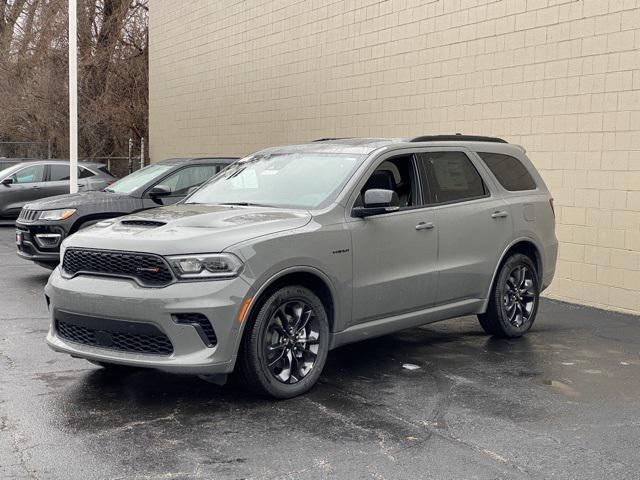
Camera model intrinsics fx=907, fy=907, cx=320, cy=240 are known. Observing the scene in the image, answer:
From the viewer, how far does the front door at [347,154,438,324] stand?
673cm

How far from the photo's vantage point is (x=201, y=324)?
5.74 m

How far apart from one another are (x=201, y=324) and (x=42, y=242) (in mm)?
6311

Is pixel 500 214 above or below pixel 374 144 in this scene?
below

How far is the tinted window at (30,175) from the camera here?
20.3 metres

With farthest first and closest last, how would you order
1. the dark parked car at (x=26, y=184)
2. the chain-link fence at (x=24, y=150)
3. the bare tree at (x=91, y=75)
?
1. the chain-link fence at (x=24, y=150)
2. the bare tree at (x=91, y=75)
3. the dark parked car at (x=26, y=184)

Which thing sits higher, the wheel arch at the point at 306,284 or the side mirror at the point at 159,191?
the side mirror at the point at 159,191

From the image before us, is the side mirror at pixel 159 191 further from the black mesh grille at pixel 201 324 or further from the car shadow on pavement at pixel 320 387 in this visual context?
the black mesh grille at pixel 201 324

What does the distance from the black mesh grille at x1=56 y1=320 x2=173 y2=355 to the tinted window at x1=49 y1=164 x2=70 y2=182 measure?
49.3 feet

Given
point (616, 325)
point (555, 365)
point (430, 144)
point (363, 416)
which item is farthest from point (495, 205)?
point (363, 416)

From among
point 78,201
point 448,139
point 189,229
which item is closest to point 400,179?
point 448,139

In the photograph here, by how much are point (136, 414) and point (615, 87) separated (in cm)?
665

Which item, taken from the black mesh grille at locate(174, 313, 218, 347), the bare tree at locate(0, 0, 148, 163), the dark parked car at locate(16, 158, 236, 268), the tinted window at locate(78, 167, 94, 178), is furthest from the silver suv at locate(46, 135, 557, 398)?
the bare tree at locate(0, 0, 148, 163)

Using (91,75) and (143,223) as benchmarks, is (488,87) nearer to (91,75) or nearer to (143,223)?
(143,223)

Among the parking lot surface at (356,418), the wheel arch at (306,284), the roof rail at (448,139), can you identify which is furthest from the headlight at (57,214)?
the wheel arch at (306,284)
